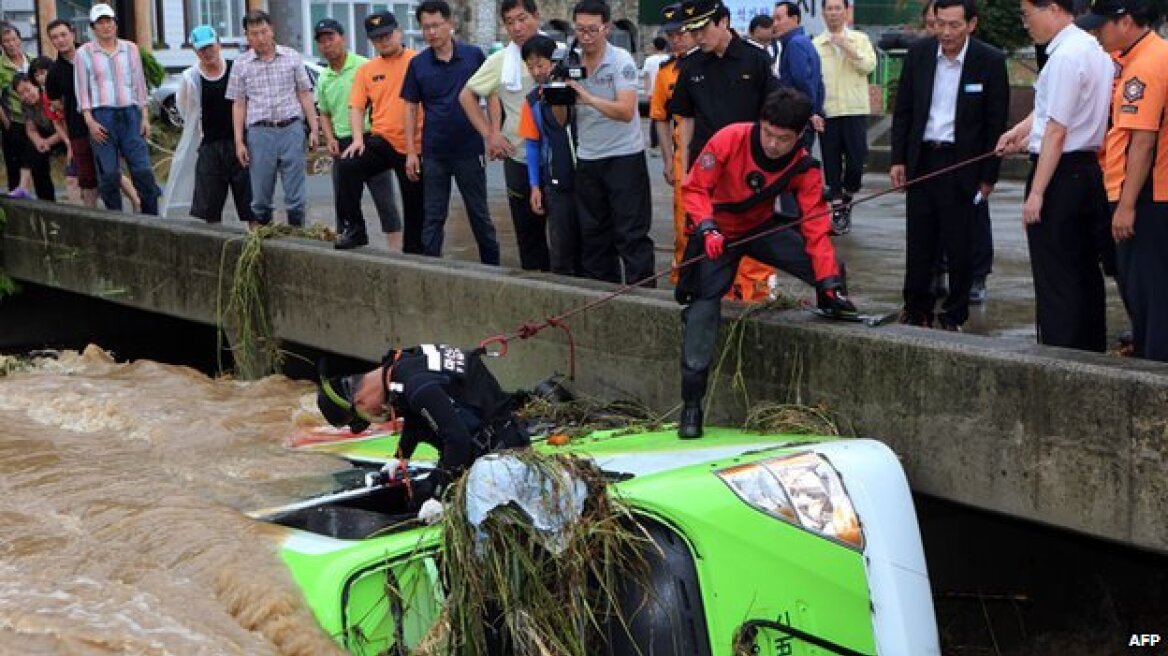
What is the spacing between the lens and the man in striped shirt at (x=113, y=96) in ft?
44.5

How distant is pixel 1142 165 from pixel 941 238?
1957mm

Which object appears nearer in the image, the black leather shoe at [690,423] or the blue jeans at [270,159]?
the black leather shoe at [690,423]

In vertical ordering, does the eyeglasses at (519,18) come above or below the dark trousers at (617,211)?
above

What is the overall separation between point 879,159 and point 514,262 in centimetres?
872

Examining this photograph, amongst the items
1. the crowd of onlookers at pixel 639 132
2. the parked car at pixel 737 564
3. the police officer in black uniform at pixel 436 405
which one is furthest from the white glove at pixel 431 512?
the crowd of onlookers at pixel 639 132

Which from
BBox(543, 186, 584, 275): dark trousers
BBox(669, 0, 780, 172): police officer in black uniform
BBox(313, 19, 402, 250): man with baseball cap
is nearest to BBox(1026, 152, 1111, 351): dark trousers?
BBox(669, 0, 780, 172): police officer in black uniform

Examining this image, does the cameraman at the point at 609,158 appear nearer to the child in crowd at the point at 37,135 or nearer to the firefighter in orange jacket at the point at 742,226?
the firefighter in orange jacket at the point at 742,226

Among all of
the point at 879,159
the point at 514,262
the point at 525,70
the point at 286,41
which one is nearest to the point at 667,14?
the point at 525,70

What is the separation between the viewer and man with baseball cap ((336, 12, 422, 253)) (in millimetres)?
11141

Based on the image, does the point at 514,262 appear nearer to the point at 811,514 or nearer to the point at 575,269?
the point at 575,269

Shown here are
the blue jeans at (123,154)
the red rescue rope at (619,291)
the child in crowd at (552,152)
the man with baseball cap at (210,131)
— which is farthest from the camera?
the blue jeans at (123,154)

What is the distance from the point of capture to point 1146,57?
6855 millimetres

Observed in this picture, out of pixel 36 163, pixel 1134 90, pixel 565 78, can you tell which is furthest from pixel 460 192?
pixel 36 163

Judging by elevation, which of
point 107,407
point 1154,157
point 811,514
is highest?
point 1154,157
